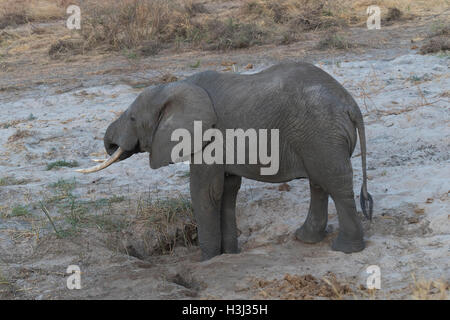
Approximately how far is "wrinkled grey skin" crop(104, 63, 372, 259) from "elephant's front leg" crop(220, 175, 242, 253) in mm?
75

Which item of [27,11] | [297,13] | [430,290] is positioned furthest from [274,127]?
[27,11]

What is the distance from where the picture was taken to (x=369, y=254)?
12.7 feet

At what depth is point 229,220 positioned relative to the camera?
441cm

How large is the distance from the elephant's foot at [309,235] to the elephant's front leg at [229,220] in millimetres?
462

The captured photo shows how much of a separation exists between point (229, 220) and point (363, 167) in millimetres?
1009

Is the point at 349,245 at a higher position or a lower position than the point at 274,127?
lower

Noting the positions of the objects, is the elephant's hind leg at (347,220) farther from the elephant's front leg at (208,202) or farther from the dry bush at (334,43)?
the dry bush at (334,43)

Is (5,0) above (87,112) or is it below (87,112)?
above

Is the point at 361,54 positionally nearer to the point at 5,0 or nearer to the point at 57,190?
the point at 57,190

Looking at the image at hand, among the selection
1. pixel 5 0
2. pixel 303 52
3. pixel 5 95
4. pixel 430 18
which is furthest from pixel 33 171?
pixel 5 0

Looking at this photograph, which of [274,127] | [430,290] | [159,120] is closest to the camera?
[430,290]

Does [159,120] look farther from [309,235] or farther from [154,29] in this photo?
[154,29]

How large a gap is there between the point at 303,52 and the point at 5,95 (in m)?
4.09

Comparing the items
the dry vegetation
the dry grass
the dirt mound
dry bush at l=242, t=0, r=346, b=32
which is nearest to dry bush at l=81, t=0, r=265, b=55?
the dry vegetation
